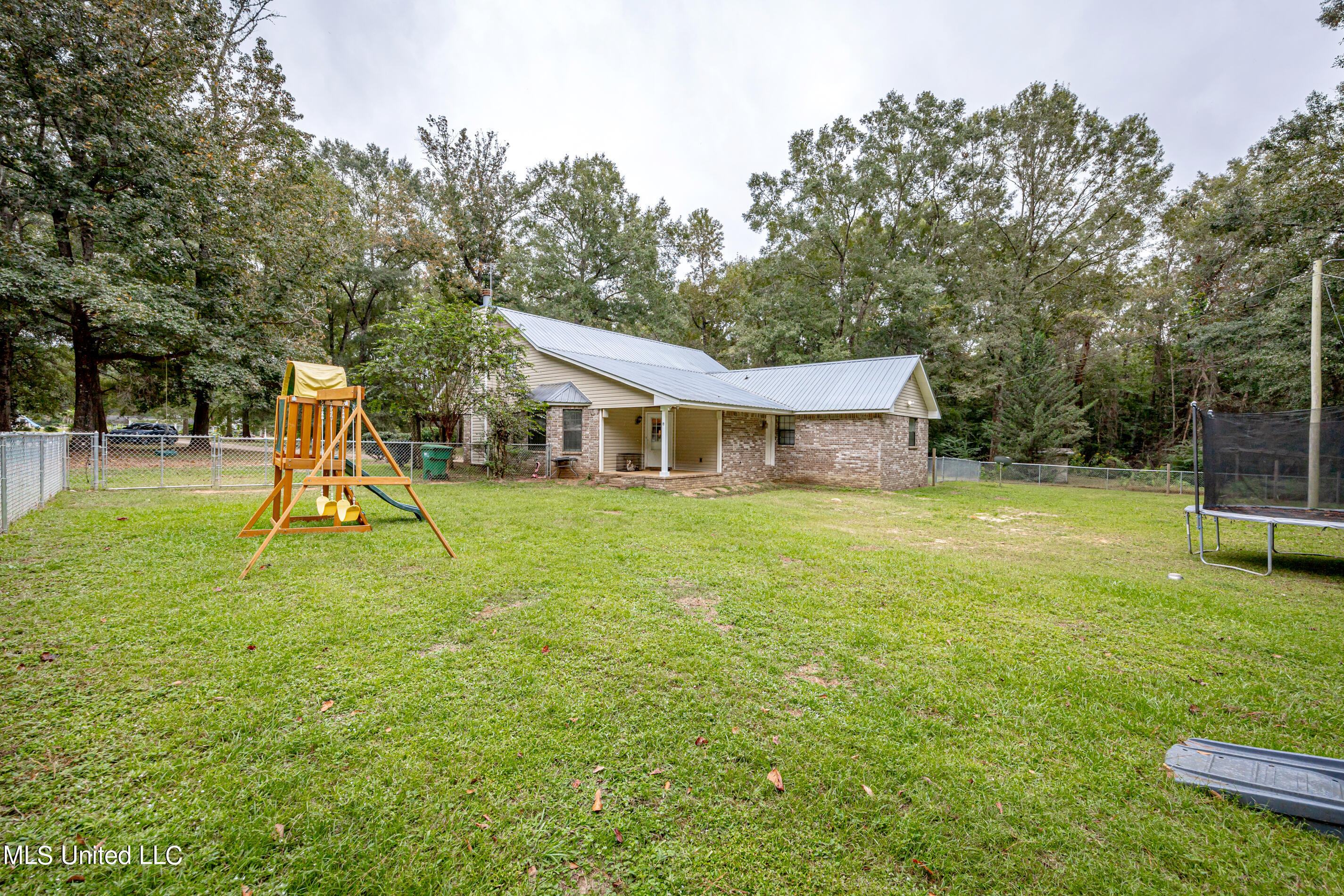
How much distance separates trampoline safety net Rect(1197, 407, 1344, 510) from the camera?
626cm

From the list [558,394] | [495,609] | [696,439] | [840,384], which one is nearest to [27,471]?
[495,609]

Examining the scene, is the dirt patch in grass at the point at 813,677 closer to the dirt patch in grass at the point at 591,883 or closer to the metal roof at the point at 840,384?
the dirt patch in grass at the point at 591,883

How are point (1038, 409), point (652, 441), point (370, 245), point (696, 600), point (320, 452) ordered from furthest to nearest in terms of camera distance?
point (370, 245), point (1038, 409), point (652, 441), point (320, 452), point (696, 600)

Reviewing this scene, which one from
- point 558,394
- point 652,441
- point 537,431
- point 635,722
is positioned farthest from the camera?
point 652,441

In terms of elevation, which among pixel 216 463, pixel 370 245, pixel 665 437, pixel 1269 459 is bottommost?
pixel 216 463

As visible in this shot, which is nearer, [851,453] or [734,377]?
[851,453]

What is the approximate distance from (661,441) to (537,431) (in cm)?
388

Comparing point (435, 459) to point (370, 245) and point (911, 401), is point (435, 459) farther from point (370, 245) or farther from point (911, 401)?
point (911, 401)

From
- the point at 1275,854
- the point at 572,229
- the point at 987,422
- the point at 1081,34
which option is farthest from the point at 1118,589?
the point at 572,229

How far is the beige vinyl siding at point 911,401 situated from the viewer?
1564 cm

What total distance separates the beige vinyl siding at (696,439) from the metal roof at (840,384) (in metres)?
2.00

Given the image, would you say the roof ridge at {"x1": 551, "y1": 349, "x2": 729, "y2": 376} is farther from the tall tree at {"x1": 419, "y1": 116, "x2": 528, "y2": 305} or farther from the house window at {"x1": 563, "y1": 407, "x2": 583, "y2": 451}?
the tall tree at {"x1": 419, "y1": 116, "x2": 528, "y2": 305}

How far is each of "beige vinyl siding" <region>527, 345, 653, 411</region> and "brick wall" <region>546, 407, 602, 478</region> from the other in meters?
0.46

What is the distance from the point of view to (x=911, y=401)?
1644 centimetres
